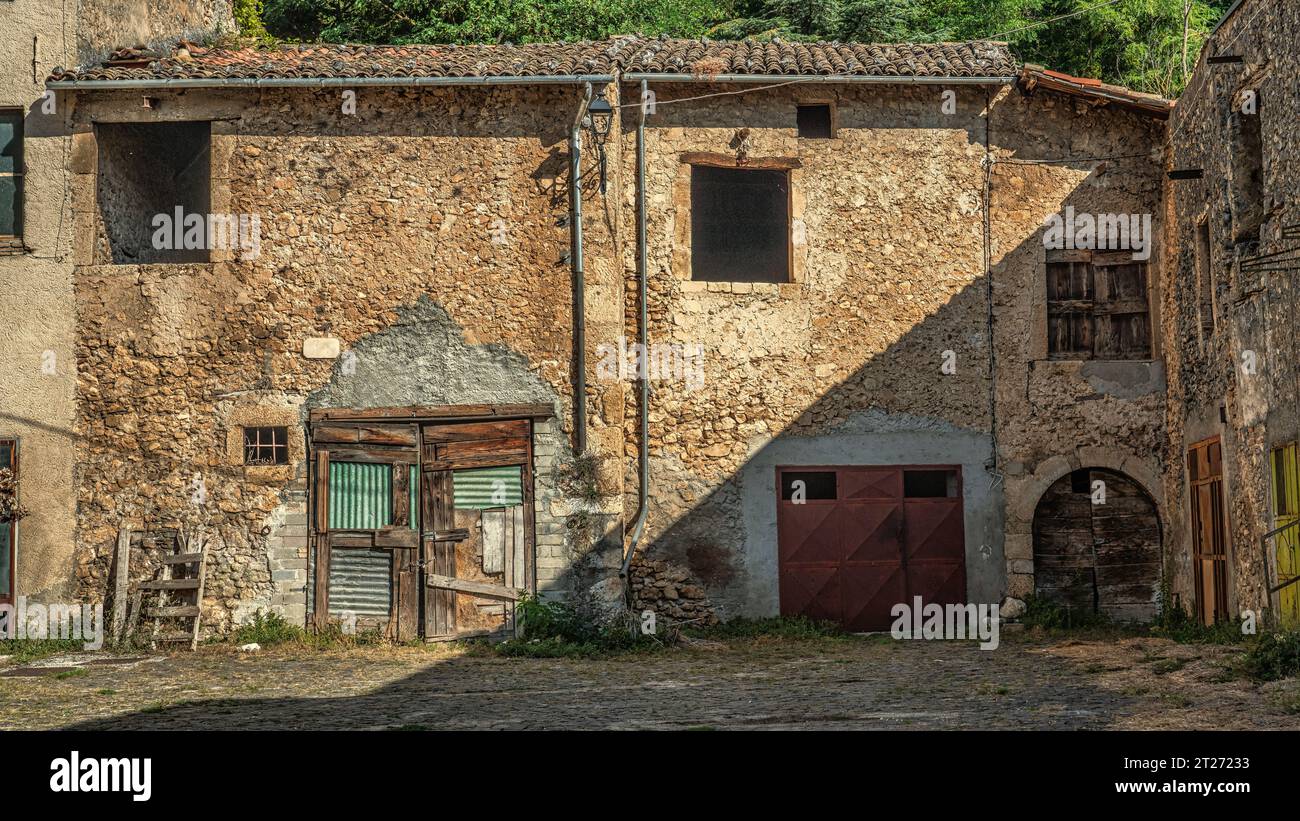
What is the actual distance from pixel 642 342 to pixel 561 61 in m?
2.95

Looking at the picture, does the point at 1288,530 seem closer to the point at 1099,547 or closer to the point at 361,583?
the point at 1099,547

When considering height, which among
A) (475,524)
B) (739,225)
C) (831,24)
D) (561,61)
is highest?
(831,24)

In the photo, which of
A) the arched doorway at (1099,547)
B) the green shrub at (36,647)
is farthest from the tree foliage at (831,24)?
the green shrub at (36,647)

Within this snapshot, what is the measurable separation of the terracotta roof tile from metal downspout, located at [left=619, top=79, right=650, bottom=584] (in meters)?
0.69

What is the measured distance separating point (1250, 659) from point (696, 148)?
7545 mm

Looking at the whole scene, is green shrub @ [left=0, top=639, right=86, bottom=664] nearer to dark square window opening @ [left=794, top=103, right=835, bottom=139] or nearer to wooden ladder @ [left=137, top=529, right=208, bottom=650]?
wooden ladder @ [left=137, top=529, right=208, bottom=650]

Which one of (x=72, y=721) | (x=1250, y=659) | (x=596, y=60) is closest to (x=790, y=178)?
(x=596, y=60)

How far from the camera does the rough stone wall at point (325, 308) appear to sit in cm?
1381

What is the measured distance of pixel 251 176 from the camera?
14.1 metres

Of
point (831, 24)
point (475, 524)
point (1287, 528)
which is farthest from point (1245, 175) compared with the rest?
point (831, 24)

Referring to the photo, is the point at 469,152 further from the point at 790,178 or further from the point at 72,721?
the point at 72,721

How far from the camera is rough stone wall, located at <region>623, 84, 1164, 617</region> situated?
14.4m

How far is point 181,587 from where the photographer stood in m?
13.4

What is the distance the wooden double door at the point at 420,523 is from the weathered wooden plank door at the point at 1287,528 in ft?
22.1
